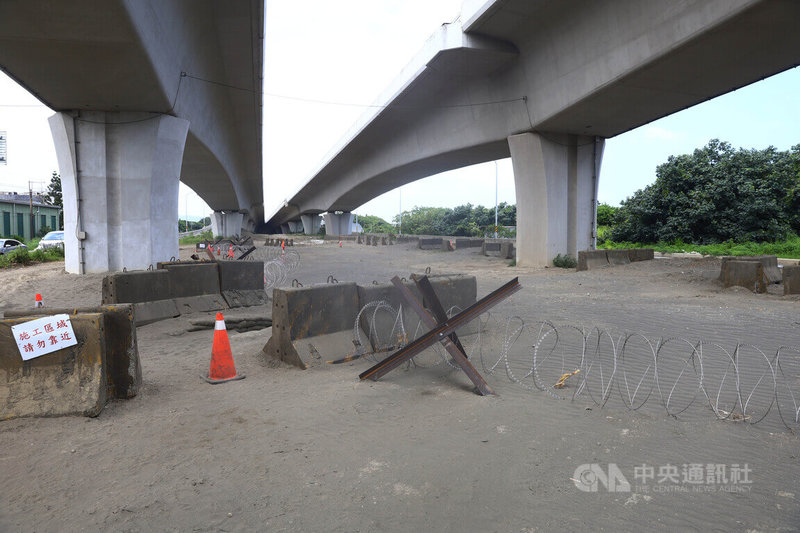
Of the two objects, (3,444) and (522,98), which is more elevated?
(522,98)

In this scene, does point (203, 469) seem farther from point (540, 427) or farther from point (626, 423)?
point (626, 423)

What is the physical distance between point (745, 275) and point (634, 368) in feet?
29.9

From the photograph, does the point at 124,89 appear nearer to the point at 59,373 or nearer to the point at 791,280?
the point at 59,373

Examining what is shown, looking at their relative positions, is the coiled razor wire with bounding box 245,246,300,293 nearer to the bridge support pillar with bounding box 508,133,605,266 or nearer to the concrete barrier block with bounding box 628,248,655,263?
the bridge support pillar with bounding box 508,133,605,266

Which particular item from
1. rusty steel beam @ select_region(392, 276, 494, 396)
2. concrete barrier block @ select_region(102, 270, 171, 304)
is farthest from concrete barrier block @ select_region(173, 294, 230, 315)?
rusty steel beam @ select_region(392, 276, 494, 396)

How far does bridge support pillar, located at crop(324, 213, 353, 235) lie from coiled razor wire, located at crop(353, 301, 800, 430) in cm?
5244

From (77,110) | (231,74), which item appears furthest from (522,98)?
(77,110)

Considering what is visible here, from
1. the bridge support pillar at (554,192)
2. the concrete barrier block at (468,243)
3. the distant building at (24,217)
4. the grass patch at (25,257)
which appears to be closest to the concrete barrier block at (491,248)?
the concrete barrier block at (468,243)

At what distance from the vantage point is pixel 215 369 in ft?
20.5

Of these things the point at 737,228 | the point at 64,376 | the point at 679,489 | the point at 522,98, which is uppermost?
the point at 522,98

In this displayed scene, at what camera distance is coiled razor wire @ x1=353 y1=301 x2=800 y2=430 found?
16.5ft

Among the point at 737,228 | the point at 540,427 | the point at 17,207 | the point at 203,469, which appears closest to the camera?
the point at 203,469

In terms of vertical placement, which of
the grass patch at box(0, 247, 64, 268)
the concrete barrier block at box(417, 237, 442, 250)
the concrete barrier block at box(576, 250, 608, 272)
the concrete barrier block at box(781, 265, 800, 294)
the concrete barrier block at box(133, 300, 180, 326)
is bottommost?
the concrete barrier block at box(133, 300, 180, 326)

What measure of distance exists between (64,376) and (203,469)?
211cm
